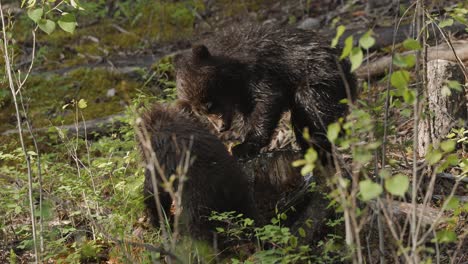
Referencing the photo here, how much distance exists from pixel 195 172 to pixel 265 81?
1.97 metres

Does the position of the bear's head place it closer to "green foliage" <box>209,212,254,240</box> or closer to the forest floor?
"green foliage" <box>209,212,254,240</box>

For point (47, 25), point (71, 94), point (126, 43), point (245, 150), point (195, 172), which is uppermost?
point (47, 25)

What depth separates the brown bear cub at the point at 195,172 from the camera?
5.16 metres

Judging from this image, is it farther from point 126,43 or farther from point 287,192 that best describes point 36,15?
point 126,43

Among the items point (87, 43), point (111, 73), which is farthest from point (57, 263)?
point (87, 43)

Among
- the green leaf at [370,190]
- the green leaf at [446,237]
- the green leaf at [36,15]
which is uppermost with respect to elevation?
the green leaf at [36,15]

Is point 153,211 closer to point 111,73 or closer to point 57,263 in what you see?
point 57,263

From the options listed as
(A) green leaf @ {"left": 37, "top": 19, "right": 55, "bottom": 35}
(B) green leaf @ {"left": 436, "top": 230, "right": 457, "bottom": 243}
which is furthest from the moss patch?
(B) green leaf @ {"left": 436, "top": 230, "right": 457, "bottom": 243}

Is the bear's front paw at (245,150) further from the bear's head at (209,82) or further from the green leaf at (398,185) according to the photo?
the green leaf at (398,185)

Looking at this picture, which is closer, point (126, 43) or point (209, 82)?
point (209, 82)

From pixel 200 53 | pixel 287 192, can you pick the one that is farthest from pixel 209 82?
pixel 287 192

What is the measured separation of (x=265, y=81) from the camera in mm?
6852

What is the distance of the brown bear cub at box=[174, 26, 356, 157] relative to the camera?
6656 millimetres

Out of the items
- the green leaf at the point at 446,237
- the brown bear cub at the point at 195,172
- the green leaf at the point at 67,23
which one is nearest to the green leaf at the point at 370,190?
the green leaf at the point at 446,237
